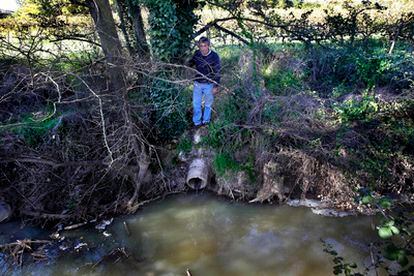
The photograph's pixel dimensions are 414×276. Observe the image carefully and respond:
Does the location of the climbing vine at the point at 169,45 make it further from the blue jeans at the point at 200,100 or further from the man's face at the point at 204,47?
the man's face at the point at 204,47

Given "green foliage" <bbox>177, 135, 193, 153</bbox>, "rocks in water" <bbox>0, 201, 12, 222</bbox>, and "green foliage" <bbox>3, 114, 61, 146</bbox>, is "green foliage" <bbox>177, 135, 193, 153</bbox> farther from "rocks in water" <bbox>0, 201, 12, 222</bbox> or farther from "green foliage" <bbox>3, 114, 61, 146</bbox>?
"rocks in water" <bbox>0, 201, 12, 222</bbox>

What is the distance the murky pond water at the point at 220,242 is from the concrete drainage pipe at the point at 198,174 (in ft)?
1.64

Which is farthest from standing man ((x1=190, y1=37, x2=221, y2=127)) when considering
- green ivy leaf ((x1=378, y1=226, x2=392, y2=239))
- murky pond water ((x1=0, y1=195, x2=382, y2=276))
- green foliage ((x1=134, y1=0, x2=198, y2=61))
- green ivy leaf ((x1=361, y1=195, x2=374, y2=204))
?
green ivy leaf ((x1=378, y1=226, x2=392, y2=239))

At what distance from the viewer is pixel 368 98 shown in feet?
20.7

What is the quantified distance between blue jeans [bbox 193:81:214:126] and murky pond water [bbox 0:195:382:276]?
6.11 ft

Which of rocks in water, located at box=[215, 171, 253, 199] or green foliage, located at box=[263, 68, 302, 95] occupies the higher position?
green foliage, located at box=[263, 68, 302, 95]

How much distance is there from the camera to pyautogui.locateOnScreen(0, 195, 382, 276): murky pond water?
15.8 feet

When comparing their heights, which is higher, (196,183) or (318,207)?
(196,183)

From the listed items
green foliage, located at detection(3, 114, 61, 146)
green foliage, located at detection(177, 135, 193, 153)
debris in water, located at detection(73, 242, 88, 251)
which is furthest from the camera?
green foliage, located at detection(177, 135, 193, 153)

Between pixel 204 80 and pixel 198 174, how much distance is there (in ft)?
6.18

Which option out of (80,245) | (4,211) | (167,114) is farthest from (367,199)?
(4,211)

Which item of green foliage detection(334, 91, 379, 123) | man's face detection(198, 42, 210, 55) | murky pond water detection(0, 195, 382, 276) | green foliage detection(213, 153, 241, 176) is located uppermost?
man's face detection(198, 42, 210, 55)

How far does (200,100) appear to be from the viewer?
6.89 meters

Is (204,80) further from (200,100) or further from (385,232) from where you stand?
(385,232)
